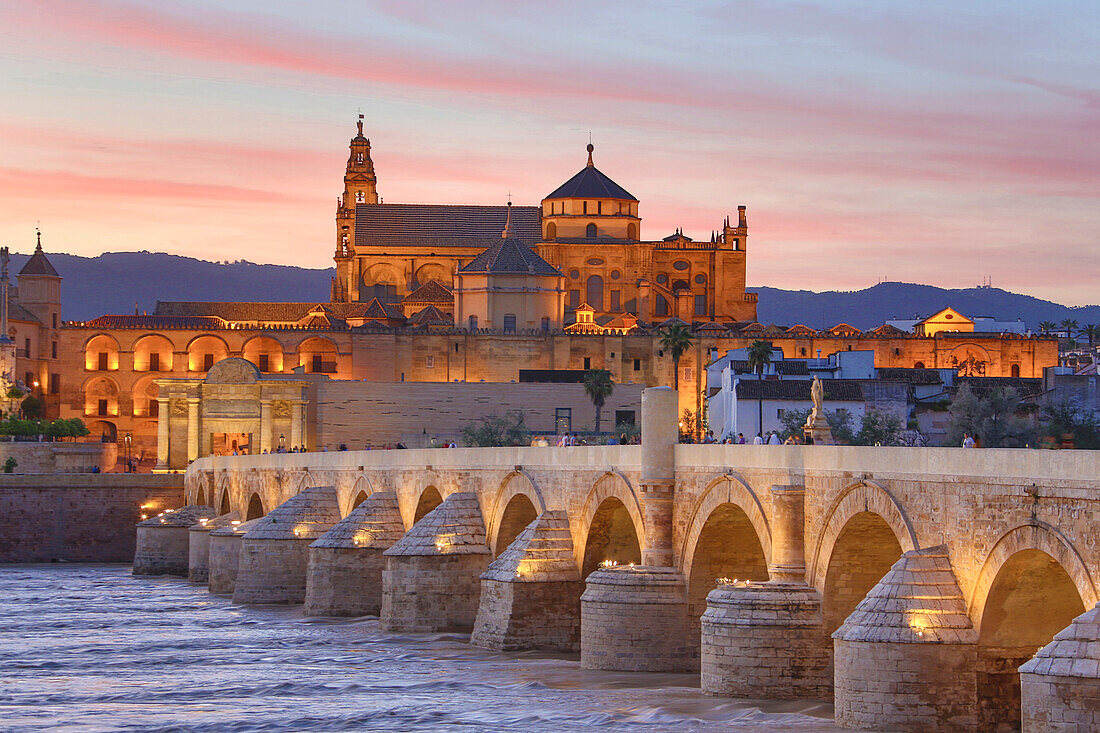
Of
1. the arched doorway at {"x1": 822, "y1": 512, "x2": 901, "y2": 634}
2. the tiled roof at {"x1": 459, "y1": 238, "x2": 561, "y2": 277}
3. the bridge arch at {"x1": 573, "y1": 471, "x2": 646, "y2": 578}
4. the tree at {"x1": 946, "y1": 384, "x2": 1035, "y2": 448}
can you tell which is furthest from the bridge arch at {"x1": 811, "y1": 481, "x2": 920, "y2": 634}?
the tiled roof at {"x1": 459, "y1": 238, "x2": 561, "y2": 277}

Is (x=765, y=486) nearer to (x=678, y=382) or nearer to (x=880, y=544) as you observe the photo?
(x=880, y=544)

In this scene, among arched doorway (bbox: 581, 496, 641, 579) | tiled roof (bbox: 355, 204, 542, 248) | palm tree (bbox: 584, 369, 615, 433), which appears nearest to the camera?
arched doorway (bbox: 581, 496, 641, 579)

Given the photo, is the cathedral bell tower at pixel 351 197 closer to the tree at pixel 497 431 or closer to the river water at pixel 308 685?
the tree at pixel 497 431


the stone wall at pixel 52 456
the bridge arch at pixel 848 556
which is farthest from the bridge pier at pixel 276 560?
the stone wall at pixel 52 456

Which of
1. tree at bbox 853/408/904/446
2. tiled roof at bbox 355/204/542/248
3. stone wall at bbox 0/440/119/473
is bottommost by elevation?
stone wall at bbox 0/440/119/473

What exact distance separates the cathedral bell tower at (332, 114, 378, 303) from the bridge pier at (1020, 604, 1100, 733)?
9378 centimetres

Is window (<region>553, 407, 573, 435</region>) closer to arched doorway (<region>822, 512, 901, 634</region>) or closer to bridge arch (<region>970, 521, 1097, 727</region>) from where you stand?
arched doorway (<region>822, 512, 901, 634</region>)

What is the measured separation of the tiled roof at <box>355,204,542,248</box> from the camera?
10575 cm

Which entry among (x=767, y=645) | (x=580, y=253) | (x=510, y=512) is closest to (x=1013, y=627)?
(x=767, y=645)

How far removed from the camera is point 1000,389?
57.0 m

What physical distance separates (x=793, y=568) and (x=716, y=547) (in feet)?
9.96

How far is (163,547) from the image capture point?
5303 centimetres

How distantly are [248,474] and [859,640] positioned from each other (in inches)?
1428

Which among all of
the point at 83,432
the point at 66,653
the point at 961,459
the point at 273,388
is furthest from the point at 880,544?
the point at 83,432
